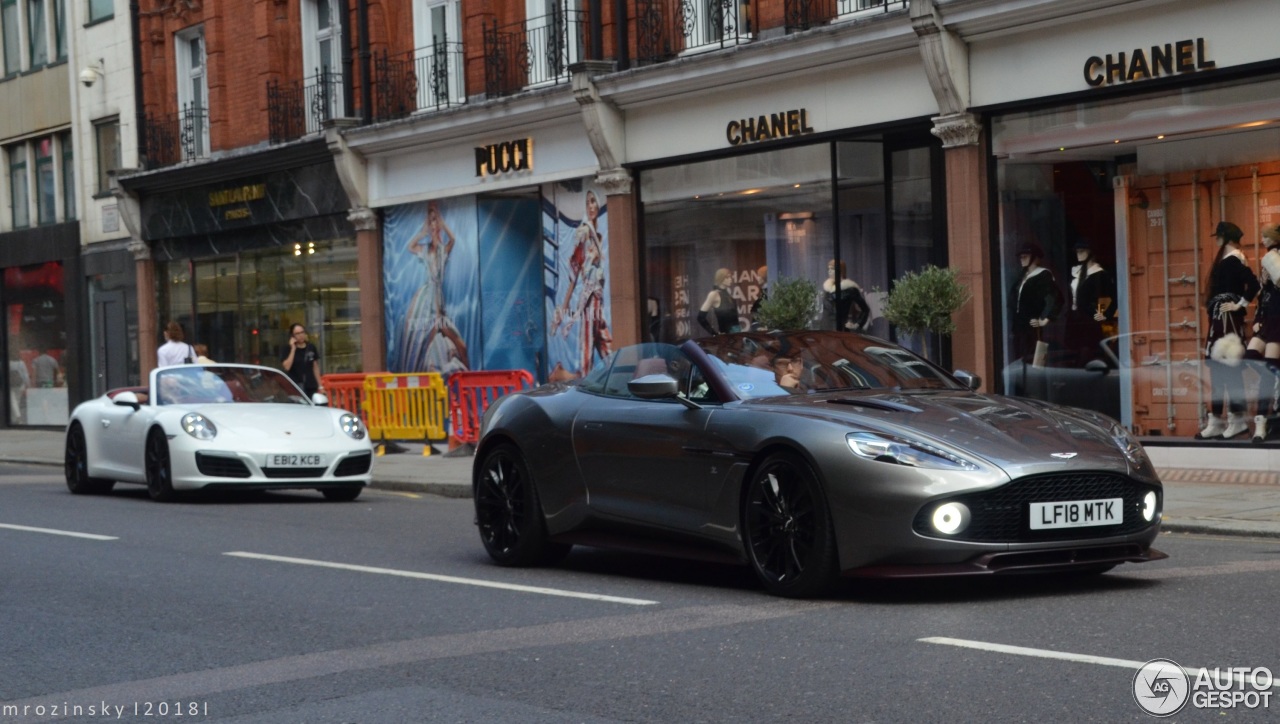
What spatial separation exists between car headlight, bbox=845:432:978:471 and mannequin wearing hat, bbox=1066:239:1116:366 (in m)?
9.66

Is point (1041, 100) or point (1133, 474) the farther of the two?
point (1041, 100)

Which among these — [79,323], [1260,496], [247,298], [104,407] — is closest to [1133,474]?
[1260,496]

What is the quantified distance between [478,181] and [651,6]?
4.35 m

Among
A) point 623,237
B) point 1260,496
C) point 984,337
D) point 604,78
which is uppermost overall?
point 604,78

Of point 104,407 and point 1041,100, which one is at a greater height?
point 1041,100

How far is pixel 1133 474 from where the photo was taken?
812 cm

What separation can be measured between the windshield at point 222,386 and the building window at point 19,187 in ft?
70.5

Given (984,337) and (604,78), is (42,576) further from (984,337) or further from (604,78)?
(604,78)

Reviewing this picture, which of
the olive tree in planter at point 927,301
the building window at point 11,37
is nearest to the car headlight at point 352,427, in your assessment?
the olive tree in planter at point 927,301

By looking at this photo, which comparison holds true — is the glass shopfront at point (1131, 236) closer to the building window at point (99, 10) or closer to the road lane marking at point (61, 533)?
the road lane marking at point (61, 533)

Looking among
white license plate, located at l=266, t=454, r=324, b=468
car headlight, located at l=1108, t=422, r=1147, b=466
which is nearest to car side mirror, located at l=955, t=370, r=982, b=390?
car headlight, located at l=1108, t=422, r=1147, b=466

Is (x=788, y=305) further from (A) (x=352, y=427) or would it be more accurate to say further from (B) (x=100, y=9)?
(B) (x=100, y=9)

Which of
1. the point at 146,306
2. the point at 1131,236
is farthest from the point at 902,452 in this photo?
the point at 146,306

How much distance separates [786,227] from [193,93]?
1537 cm
